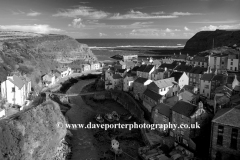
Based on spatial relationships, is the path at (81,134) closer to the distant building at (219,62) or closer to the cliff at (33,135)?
the cliff at (33,135)

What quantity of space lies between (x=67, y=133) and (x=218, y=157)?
18480mm

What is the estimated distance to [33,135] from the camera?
2348cm

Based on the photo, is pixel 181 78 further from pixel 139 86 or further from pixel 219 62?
pixel 219 62

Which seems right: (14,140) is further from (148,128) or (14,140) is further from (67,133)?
(148,128)

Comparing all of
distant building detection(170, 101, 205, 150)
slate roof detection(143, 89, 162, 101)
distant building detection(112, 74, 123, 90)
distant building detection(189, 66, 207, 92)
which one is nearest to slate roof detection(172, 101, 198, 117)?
distant building detection(170, 101, 205, 150)

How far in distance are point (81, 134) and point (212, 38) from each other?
Answer: 133 meters

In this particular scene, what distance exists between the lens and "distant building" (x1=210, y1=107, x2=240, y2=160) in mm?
20516

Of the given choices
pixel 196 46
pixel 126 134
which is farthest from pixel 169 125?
pixel 196 46

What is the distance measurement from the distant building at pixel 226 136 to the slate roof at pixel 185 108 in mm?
3427

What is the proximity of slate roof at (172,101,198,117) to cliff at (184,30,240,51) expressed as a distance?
93.3 m

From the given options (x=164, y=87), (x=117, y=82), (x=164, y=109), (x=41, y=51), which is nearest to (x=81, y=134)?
(x=164, y=109)

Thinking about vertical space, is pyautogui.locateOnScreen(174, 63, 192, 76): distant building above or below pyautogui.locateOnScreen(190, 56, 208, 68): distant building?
below

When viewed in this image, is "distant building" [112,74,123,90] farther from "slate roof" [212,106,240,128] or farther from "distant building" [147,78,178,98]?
"slate roof" [212,106,240,128]

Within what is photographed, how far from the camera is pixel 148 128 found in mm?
29922
